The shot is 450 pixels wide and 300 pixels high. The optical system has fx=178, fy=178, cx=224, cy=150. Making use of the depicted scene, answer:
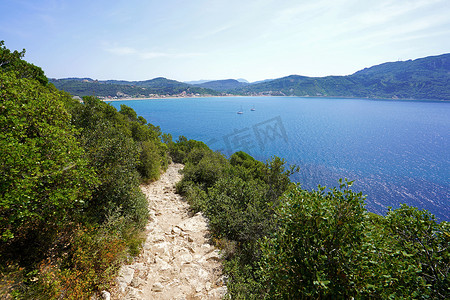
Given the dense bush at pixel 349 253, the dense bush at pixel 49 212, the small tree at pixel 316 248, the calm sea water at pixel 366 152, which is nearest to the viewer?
the dense bush at pixel 349 253

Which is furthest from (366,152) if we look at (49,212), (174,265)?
(49,212)

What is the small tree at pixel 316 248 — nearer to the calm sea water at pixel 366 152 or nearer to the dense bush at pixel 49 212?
the dense bush at pixel 49 212

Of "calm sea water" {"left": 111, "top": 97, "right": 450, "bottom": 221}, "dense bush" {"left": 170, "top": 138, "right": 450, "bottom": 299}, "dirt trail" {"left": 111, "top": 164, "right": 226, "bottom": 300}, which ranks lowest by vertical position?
"calm sea water" {"left": 111, "top": 97, "right": 450, "bottom": 221}

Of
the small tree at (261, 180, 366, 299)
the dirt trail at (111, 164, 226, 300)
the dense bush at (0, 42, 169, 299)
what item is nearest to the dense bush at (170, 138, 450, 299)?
the small tree at (261, 180, 366, 299)

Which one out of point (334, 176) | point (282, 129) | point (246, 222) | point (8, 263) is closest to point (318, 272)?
point (246, 222)

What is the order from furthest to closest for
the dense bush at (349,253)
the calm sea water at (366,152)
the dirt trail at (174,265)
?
the calm sea water at (366,152)
the dirt trail at (174,265)
the dense bush at (349,253)

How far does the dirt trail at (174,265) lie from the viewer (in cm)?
695

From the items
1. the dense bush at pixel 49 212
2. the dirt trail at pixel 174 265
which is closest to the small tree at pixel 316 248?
the dirt trail at pixel 174 265

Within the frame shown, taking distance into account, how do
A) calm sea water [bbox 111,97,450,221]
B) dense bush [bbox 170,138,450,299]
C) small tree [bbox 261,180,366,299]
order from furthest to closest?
calm sea water [bbox 111,97,450,221], small tree [bbox 261,180,366,299], dense bush [bbox 170,138,450,299]

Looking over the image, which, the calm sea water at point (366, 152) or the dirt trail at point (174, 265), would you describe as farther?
the calm sea water at point (366, 152)

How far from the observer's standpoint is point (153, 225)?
11109 millimetres

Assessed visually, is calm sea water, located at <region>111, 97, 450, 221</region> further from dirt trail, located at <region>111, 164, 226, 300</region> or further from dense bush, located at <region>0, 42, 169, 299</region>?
dense bush, located at <region>0, 42, 169, 299</region>

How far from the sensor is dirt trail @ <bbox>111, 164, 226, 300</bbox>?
695 cm

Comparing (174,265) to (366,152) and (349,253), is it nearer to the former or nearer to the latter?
(349,253)
